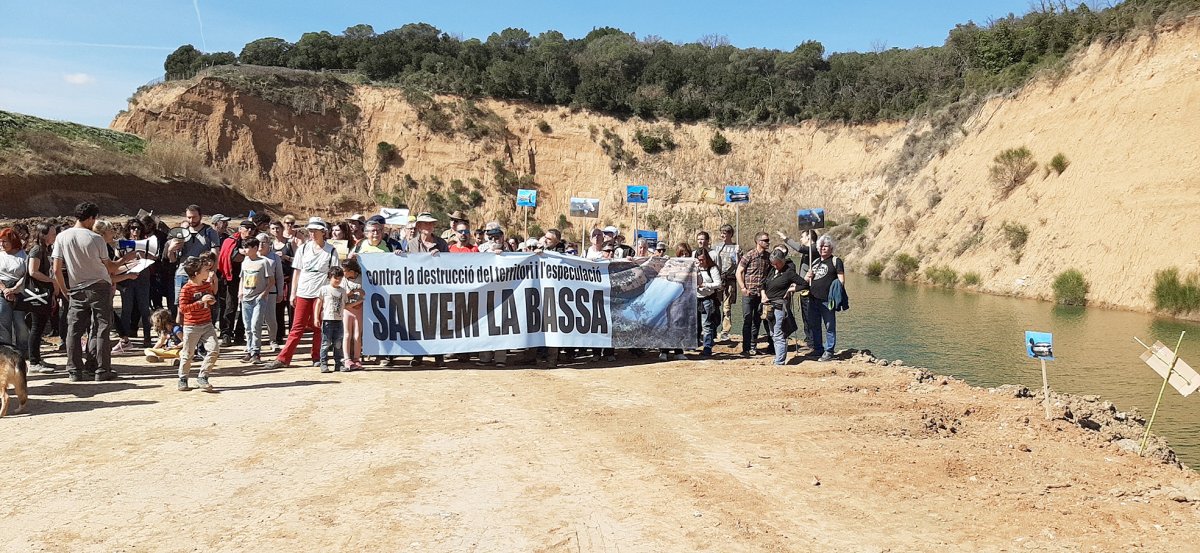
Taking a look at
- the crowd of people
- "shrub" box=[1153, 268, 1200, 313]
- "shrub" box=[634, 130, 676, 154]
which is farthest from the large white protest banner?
"shrub" box=[634, 130, 676, 154]

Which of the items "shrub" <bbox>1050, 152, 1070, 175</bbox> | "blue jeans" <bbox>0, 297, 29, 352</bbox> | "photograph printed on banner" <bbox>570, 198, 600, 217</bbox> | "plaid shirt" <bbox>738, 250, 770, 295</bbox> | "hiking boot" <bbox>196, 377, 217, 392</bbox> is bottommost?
"hiking boot" <bbox>196, 377, 217, 392</bbox>

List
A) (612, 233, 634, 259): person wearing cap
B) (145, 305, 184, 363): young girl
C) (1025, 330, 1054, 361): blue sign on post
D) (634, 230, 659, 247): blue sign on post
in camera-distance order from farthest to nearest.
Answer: (634, 230, 659, 247): blue sign on post
(612, 233, 634, 259): person wearing cap
(145, 305, 184, 363): young girl
(1025, 330, 1054, 361): blue sign on post

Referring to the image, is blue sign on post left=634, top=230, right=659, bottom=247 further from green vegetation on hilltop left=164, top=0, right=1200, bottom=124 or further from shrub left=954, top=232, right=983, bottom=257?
green vegetation on hilltop left=164, top=0, right=1200, bottom=124

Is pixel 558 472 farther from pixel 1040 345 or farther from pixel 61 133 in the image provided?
pixel 61 133

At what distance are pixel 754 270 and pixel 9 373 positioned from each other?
28.3 feet

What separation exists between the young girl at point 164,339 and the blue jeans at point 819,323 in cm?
800

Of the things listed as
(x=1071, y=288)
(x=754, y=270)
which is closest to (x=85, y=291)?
(x=754, y=270)

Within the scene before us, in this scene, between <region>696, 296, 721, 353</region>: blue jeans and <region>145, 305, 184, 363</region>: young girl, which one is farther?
<region>696, 296, 721, 353</region>: blue jeans

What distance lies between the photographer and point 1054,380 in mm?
11742

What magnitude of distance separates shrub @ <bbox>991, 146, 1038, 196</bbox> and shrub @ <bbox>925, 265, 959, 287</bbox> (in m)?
3.71

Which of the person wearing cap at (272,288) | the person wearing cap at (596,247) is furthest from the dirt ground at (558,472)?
the person wearing cap at (596,247)

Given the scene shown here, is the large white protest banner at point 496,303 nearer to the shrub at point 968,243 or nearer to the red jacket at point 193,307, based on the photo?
the red jacket at point 193,307

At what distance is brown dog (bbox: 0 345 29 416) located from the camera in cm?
763

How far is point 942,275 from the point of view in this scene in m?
27.4
